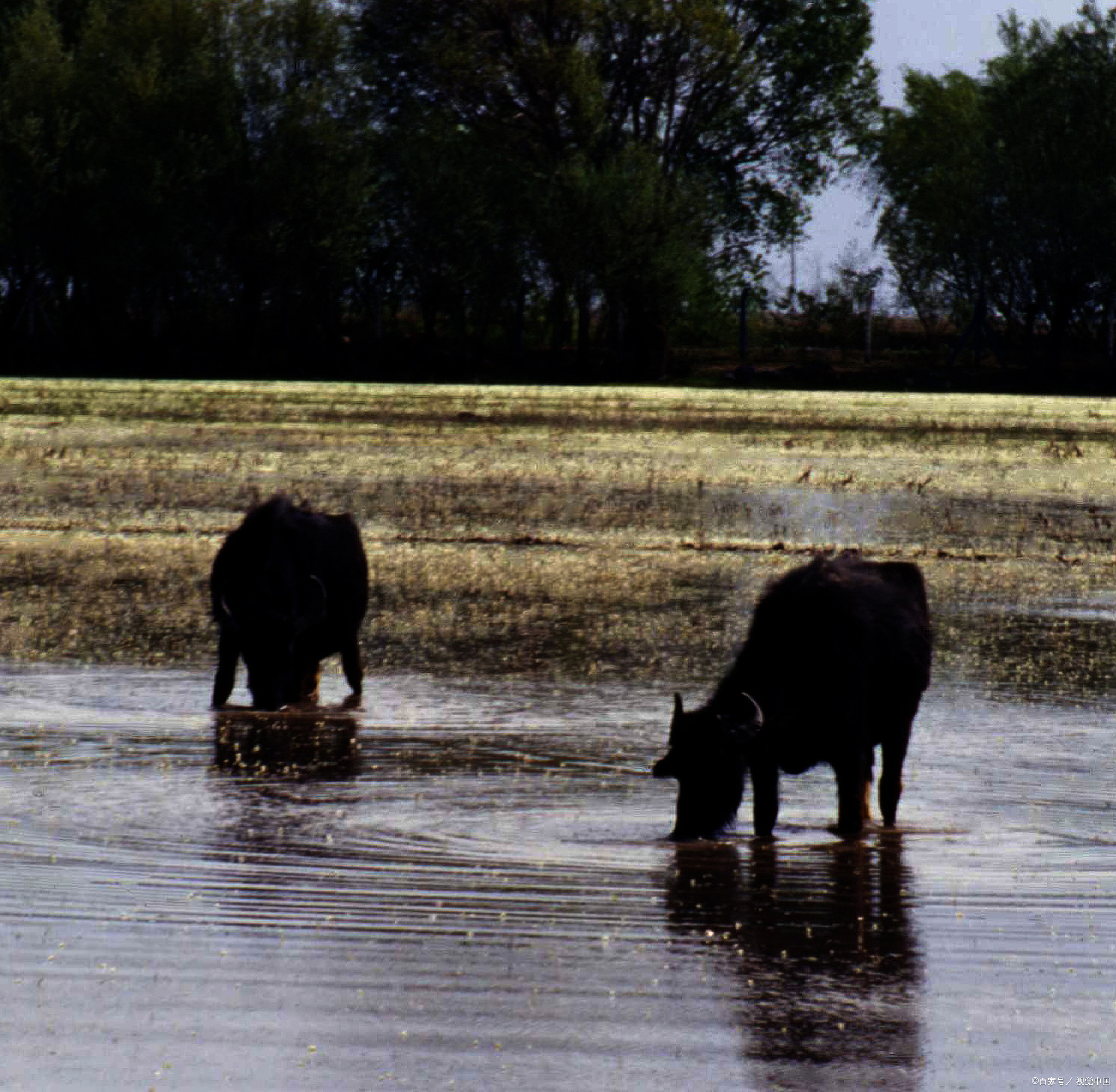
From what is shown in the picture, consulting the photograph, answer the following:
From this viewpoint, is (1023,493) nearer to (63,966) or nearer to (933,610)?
(933,610)

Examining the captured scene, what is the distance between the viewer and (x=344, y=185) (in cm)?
6003

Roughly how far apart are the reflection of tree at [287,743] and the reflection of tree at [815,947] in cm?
206

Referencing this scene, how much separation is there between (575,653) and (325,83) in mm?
50070

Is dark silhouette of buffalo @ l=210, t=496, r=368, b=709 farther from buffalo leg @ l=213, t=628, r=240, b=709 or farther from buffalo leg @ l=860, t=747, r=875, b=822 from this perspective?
buffalo leg @ l=860, t=747, r=875, b=822

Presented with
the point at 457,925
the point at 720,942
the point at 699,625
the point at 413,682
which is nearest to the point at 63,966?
the point at 457,925

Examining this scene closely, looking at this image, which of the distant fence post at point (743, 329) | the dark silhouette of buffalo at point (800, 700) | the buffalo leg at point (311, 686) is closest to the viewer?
the dark silhouette of buffalo at point (800, 700)

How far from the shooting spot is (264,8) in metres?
59.6

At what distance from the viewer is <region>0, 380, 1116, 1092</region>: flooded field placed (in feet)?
17.1

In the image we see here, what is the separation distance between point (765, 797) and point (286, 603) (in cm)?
323

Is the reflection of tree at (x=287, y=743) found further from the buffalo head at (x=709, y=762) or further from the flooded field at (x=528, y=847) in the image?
the buffalo head at (x=709, y=762)

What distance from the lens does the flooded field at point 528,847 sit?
5.22m

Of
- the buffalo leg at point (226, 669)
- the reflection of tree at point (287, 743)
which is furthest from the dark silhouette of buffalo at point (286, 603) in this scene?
the reflection of tree at point (287, 743)

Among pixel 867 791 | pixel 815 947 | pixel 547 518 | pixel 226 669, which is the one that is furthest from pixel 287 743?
pixel 547 518

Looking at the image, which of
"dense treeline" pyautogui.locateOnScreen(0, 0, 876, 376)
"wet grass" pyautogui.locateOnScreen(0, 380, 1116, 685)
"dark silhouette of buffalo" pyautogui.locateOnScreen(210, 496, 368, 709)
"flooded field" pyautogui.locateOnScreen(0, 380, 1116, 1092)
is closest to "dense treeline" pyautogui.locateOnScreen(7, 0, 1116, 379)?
"dense treeline" pyautogui.locateOnScreen(0, 0, 876, 376)
